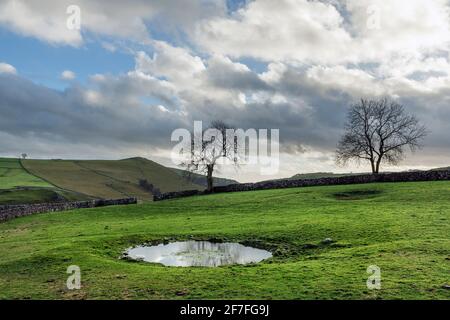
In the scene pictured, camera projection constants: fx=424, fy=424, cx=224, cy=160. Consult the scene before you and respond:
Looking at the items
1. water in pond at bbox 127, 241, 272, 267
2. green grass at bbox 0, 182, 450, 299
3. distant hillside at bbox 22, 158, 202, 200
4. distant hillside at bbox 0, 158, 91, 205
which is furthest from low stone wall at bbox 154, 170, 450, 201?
distant hillside at bbox 22, 158, 202, 200

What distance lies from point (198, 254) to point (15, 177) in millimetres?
146448

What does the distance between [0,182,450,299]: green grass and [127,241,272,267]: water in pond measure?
1.04 metres

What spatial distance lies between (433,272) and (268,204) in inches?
1105

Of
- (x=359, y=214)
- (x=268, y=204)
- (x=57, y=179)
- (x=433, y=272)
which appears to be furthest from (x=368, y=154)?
(x=57, y=179)

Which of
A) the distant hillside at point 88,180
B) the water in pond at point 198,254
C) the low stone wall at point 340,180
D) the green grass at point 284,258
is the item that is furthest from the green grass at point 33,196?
the water in pond at point 198,254

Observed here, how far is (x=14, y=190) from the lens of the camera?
12144 cm

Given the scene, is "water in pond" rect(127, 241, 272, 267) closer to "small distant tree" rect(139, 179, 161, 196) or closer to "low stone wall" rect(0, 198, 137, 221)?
"low stone wall" rect(0, 198, 137, 221)

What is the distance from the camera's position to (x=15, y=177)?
150 meters

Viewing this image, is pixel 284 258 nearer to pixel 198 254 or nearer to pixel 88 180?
pixel 198 254

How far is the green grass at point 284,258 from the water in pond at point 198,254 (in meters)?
1.04

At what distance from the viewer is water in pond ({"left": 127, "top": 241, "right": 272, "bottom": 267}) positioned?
813 inches

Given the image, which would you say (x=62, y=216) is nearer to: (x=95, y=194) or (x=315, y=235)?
(x=315, y=235)

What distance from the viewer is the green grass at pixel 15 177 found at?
13462cm
